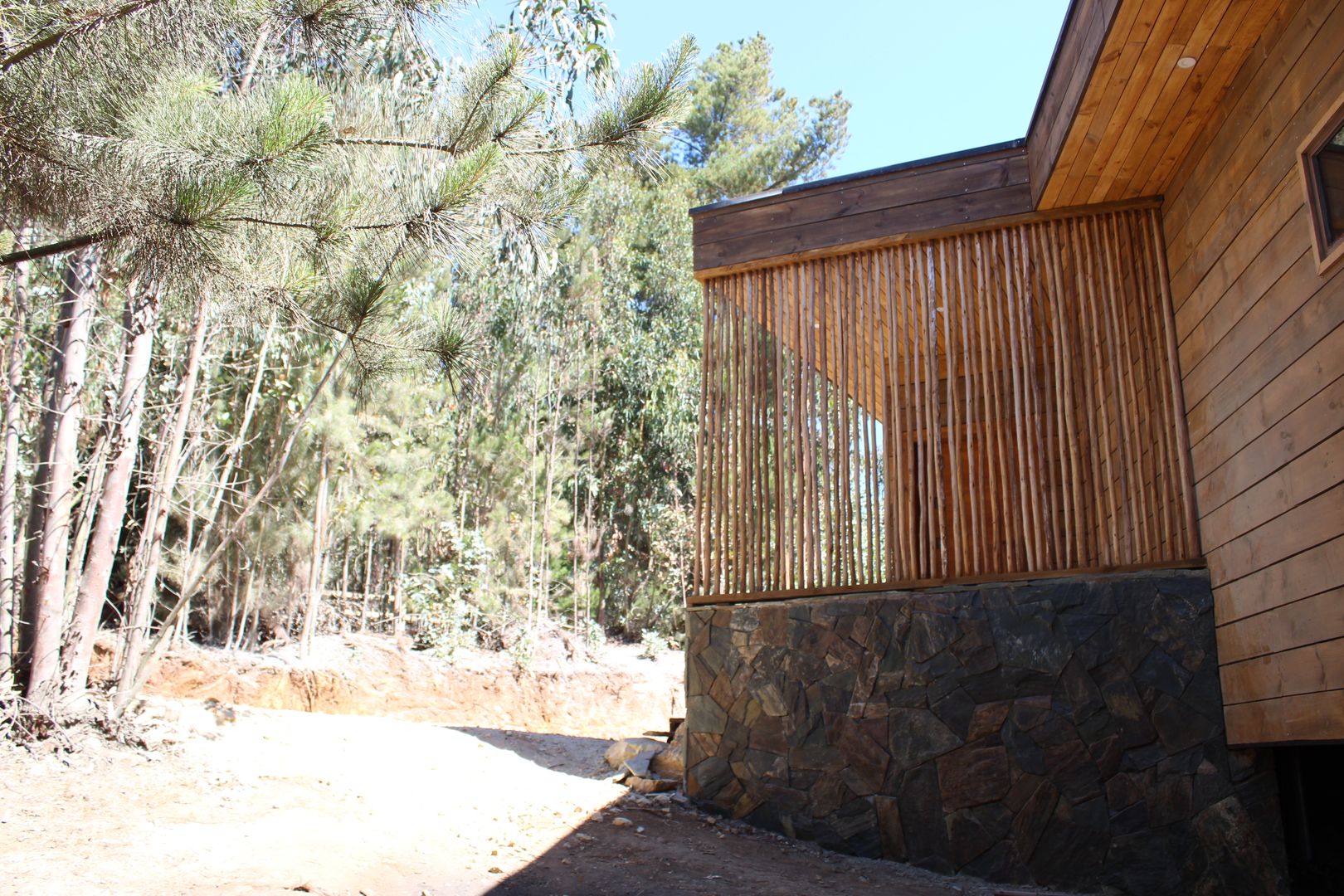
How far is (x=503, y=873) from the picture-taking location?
13.4ft

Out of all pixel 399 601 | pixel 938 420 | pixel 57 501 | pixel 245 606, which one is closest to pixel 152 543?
pixel 57 501

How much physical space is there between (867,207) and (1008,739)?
9.80ft

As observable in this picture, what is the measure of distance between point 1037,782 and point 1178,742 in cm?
63

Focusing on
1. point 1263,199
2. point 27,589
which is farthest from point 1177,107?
point 27,589

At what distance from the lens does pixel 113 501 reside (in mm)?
5410

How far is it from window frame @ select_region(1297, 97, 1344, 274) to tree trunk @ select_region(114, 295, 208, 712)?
5132 millimetres

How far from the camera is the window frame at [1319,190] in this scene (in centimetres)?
315

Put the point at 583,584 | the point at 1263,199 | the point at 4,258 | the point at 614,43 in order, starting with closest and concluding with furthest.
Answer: the point at 4,258 < the point at 1263,199 < the point at 614,43 < the point at 583,584

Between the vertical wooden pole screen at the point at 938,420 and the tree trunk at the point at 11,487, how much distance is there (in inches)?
146

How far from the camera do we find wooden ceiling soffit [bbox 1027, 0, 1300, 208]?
3.60 meters

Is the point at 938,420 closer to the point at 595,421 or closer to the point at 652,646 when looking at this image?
the point at 652,646

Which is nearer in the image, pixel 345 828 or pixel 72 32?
pixel 72 32

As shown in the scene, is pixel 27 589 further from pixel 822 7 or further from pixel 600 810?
pixel 822 7

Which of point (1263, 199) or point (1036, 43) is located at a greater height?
point (1036, 43)
